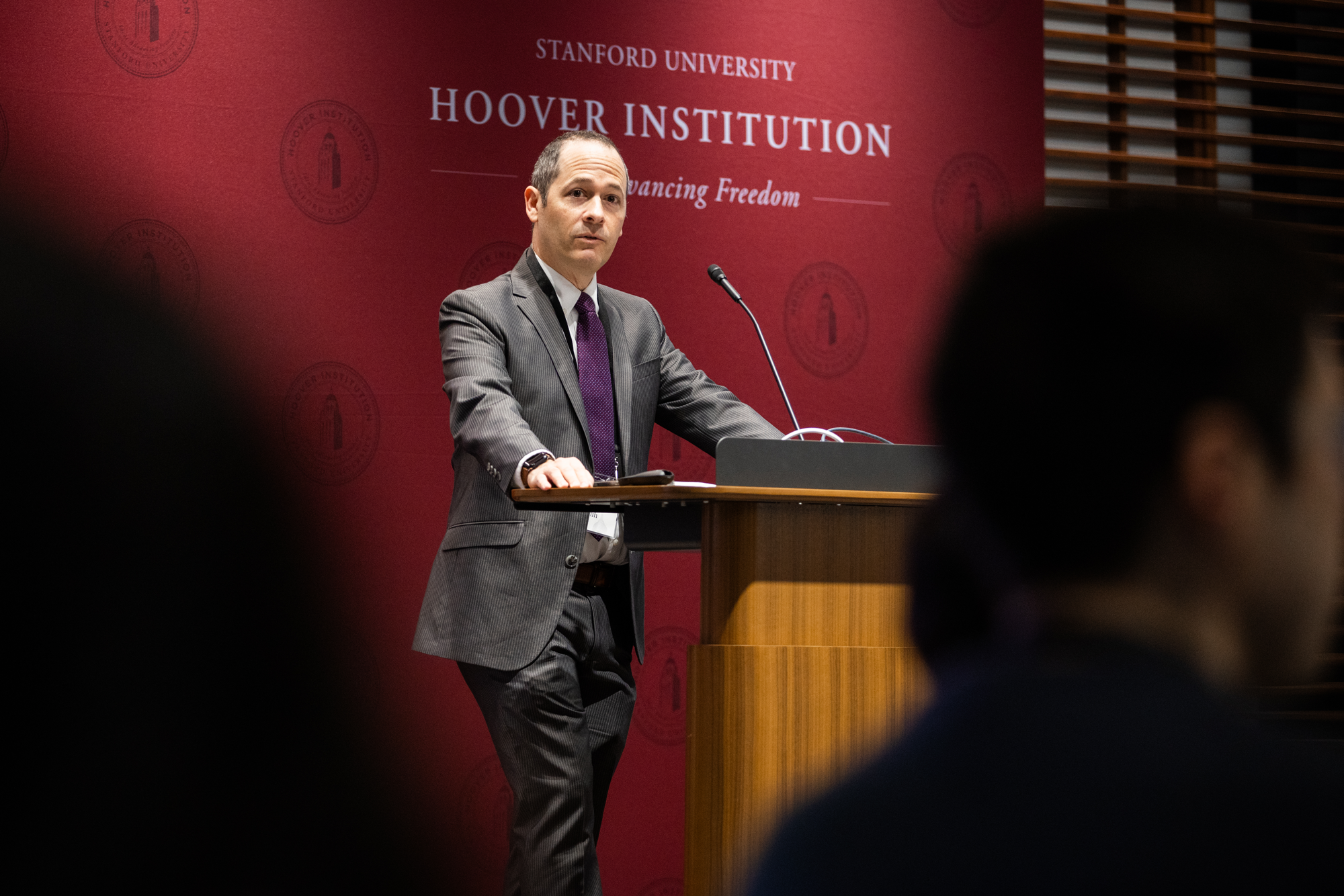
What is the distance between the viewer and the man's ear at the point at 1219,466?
0.52 m

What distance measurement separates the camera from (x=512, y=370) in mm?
2592

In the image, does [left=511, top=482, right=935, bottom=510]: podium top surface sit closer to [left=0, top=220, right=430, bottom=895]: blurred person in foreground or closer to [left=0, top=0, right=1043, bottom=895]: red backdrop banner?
[left=0, top=0, right=1043, bottom=895]: red backdrop banner

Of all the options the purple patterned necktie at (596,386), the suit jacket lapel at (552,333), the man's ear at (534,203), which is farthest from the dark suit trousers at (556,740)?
the man's ear at (534,203)

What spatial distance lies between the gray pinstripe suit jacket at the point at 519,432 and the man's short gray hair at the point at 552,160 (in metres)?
0.15

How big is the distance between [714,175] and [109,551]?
3.23 m

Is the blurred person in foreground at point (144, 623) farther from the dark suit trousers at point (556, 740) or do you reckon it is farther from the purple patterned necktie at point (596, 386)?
the purple patterned necktie at point (596, 386)

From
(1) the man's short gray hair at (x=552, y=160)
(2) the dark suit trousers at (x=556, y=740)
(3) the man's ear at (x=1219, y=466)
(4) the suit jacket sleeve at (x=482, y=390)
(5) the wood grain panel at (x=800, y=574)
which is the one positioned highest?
(1) the man's short gray hair at (x=552, y=160)

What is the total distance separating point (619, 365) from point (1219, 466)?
222 centimetres

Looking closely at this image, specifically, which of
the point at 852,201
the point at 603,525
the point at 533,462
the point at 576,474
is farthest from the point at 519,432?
the point at 852,201

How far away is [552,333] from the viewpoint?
2.65 metres

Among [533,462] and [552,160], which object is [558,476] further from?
[552,160]

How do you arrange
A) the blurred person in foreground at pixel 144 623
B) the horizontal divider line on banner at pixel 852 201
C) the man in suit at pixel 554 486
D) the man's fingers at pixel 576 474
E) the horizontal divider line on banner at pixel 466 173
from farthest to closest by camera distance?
the horizontal divider line on banner at pixel 852 201
the horizontal divider line on banner at pixel 466 173
the man in suit at pixel 554 486
the man's fingers at pixel 576 474
the blurred person in foreground at pixel 144 623

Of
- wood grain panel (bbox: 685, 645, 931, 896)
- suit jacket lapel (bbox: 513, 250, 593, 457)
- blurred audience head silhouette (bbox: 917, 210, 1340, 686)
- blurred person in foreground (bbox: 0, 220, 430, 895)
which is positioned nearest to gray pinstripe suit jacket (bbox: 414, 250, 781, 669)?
suit jacket lapel (bbox: 513, 250, 593, 457)

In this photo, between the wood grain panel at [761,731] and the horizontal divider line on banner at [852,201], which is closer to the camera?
the wood grain panel at [761,731]
